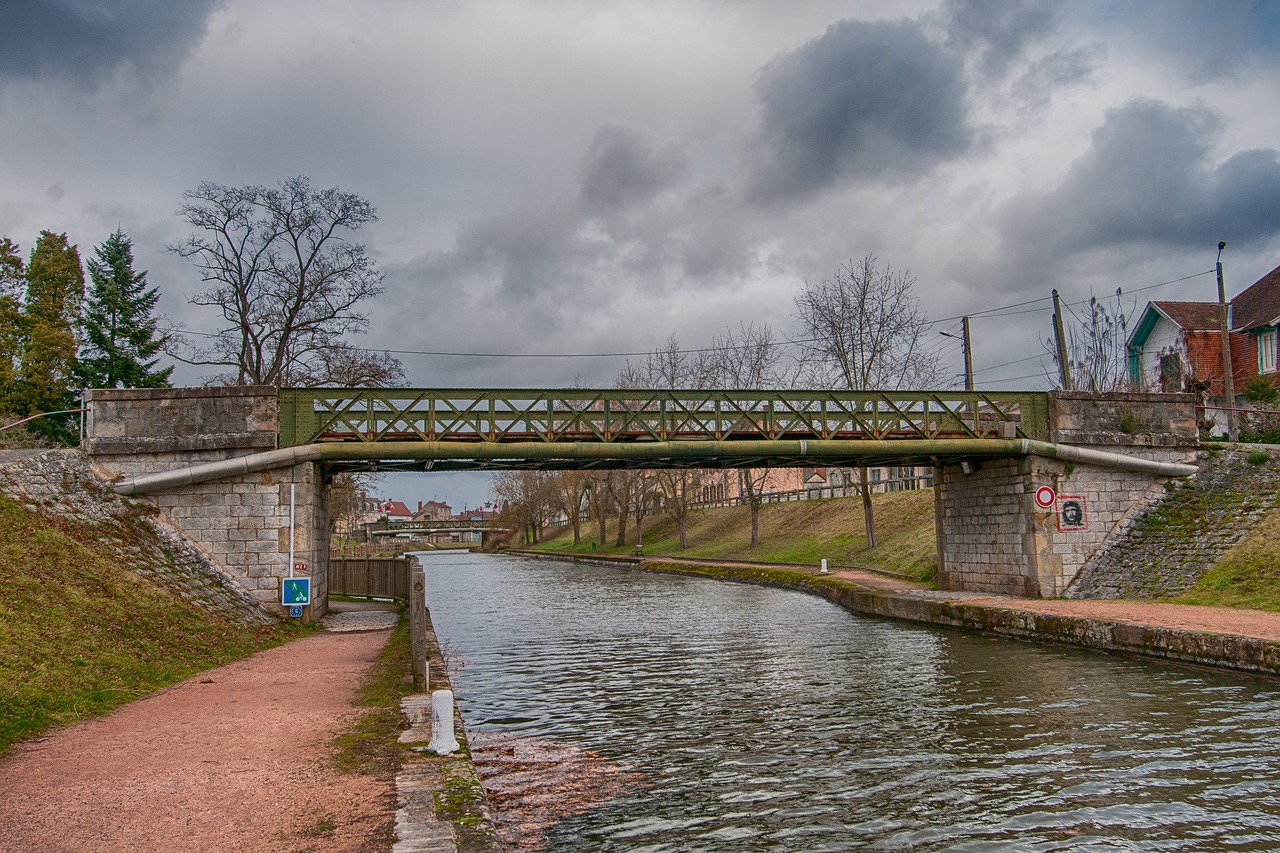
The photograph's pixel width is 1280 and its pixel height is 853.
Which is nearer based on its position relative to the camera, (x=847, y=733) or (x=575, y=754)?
(x=575, y=754)

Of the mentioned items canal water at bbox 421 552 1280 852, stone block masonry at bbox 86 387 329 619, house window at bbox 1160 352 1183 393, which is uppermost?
house window at bbox 1160 352 1183 393

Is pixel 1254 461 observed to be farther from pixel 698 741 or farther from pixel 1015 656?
pixel 698 741

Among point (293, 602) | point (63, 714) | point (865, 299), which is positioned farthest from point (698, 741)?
point (865, 299)

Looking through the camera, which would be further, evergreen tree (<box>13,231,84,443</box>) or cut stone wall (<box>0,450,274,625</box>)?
evergreen tree (<box>13,231,84,443</box>)

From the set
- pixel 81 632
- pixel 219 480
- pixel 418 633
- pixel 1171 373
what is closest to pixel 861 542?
pixel 1171 373

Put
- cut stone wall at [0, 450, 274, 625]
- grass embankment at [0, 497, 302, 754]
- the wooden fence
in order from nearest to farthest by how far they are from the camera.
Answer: grass embankment at [0, 497, 302, 754] → cut stone wall at [0, 450, 274, 625] → the wooden fence

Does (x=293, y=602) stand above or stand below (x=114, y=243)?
below

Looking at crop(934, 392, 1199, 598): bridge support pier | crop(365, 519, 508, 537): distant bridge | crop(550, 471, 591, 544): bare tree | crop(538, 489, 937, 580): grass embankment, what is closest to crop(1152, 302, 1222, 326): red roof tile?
crop(538, 489, 937, 580): grass embankment

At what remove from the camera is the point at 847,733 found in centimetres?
1134

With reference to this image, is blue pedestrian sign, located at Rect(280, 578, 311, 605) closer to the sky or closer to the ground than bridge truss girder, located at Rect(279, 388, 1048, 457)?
closer to the ground

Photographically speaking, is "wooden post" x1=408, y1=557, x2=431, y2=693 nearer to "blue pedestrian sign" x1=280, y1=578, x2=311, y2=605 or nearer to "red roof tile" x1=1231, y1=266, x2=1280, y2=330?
"blue pedestrian sign" x1=280, y1=578, x2=311, y2=605

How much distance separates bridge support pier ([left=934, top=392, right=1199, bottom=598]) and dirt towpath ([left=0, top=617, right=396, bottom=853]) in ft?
56.7

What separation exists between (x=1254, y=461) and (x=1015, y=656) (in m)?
11.2

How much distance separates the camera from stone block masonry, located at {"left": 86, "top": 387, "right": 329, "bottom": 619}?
65.4 ft
